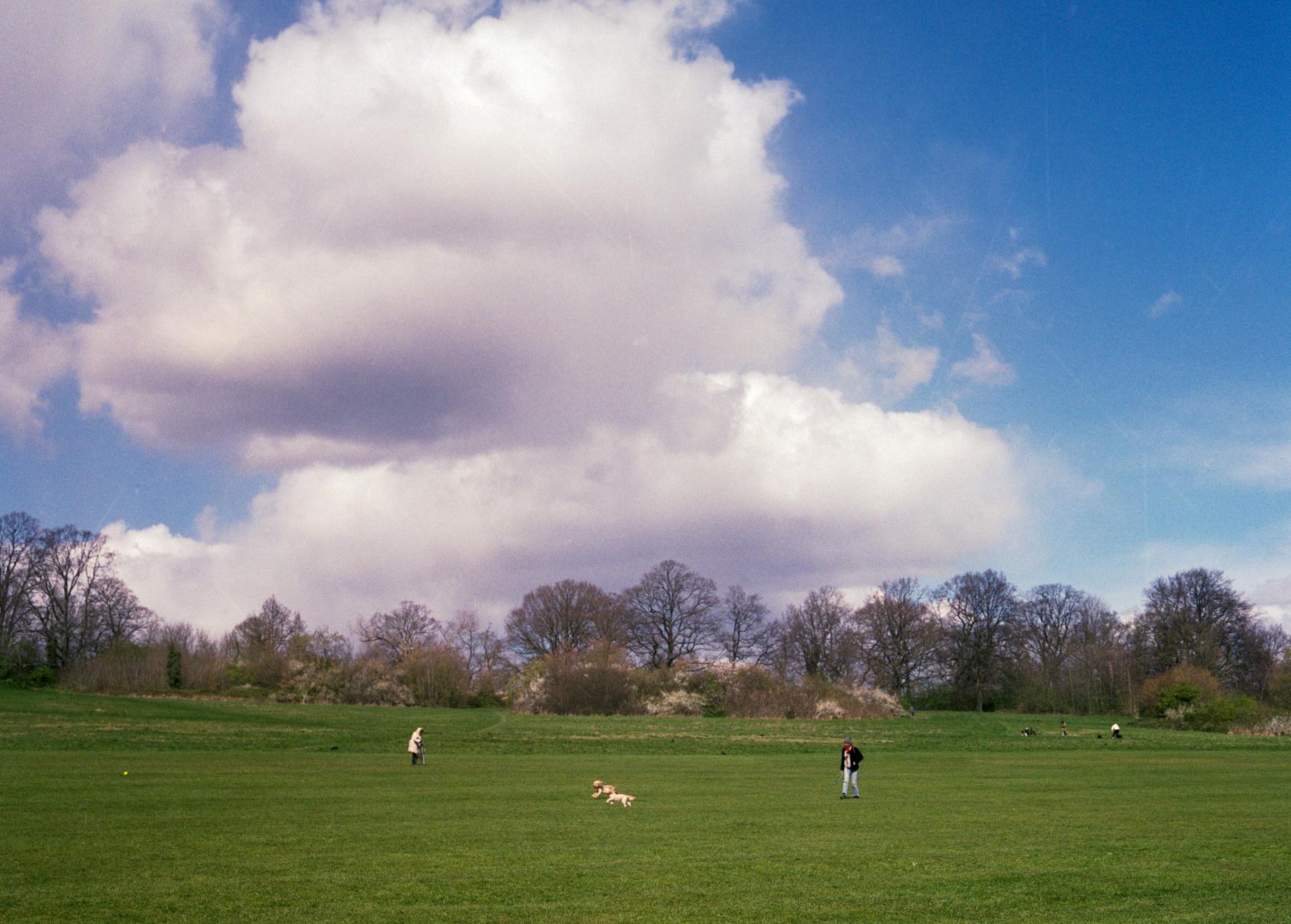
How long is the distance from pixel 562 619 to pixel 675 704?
27671 millimetres

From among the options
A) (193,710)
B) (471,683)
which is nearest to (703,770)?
(193,710)

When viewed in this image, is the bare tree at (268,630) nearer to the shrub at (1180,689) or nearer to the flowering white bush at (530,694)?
the flowering white bush at (530,694)

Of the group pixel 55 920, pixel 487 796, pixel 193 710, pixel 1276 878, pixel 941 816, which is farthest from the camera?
pixel 193 710

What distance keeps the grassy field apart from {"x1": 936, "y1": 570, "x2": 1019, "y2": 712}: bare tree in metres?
65.6

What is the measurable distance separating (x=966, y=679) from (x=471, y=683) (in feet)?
180

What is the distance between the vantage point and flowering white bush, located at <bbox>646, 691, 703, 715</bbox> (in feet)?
267

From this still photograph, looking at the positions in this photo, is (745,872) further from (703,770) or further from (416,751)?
(416,751)

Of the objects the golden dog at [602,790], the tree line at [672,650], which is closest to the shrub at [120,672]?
the tree line at [672,650]

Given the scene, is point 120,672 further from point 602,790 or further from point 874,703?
point 602,790

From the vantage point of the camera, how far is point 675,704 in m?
81.9

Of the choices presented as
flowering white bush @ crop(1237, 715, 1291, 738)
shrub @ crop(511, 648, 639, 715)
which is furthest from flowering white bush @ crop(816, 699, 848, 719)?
flowering white bush @ crop(1237, 715, 1291, 738)

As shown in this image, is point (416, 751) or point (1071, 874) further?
point (416, 751)

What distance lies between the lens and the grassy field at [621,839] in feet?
39.1

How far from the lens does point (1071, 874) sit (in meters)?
14.2
